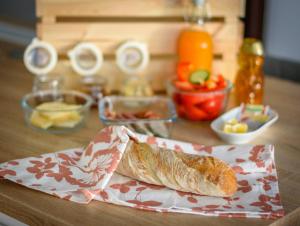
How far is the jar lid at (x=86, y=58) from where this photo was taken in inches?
71.0

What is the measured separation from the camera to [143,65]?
6.04 ft

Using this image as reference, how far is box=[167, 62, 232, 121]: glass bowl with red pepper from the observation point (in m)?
1.66

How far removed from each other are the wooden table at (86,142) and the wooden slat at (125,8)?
0.25m

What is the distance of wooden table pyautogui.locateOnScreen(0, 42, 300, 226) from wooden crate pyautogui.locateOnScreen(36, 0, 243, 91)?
0.17 m

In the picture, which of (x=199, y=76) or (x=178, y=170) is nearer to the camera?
(x=178, y=170)

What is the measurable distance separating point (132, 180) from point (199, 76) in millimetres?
445

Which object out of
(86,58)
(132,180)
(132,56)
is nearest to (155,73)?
(132,56)

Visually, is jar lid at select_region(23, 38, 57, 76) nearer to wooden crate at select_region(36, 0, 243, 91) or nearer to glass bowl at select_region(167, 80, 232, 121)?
wooden crate at select_region(36, 0, 243, 91)

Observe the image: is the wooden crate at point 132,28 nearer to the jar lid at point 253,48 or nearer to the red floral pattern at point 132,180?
the jar lid at point 253,48

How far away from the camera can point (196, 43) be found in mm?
1784

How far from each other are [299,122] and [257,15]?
572mm

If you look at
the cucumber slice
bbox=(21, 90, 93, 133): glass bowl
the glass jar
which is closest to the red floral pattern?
bbox=(21, 90, 93, 133): glass bowl

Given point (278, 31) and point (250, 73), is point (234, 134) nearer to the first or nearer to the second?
point (250, 73)

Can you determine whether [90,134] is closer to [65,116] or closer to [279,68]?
[65,116]
